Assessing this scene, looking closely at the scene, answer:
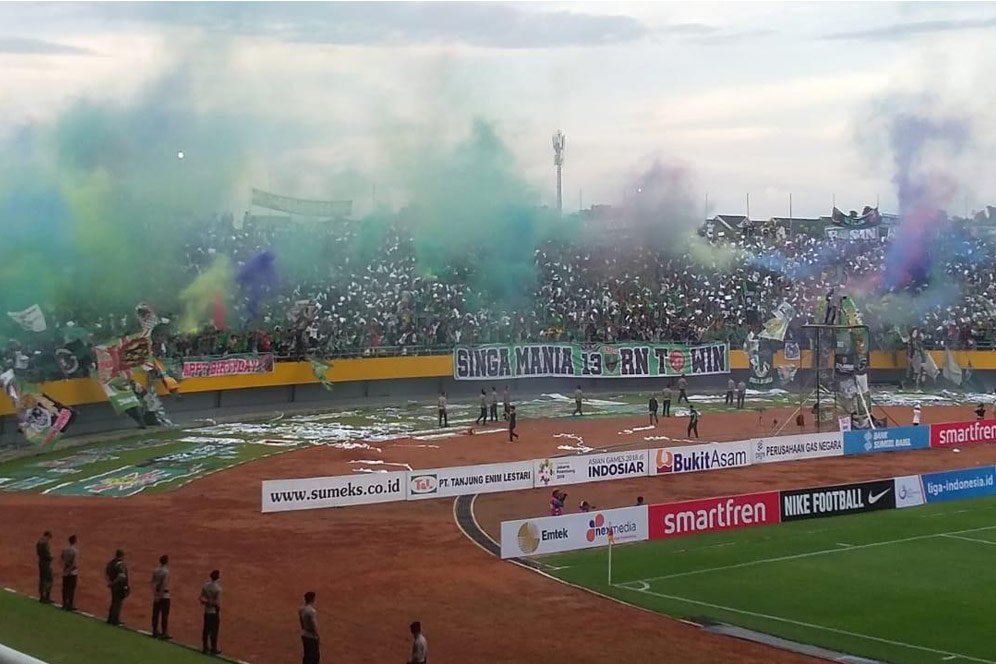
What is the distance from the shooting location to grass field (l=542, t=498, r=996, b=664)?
22.2 m

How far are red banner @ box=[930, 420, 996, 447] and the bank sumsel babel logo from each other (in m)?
25.7

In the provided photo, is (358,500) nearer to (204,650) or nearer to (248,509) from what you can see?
(248,509)

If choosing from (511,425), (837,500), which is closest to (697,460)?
(837,500)

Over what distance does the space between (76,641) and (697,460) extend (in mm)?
25211

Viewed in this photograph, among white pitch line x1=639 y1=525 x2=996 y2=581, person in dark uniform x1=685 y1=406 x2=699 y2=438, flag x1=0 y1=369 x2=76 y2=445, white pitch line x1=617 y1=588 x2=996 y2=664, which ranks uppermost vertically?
flag x1=0 y1=369 x2=76 y2=445

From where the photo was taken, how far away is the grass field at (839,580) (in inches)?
873

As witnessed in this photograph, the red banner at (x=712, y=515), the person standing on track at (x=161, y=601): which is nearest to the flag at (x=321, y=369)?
the red banner at (x=712, y=515)

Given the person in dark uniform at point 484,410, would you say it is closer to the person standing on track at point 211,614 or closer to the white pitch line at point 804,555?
the white pitch line at point 804,555

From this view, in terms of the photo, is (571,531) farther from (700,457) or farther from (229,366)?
(229,366)

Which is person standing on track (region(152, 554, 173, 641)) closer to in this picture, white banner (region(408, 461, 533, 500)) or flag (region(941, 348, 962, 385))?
white banner (region(408, 461, 533, 500))

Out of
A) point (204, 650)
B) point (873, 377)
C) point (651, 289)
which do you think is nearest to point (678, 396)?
point (651, 289)

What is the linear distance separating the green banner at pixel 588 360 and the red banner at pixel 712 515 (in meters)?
34.0

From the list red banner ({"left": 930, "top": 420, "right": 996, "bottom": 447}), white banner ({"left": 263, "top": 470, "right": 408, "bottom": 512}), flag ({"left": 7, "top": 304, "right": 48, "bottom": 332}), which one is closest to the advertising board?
red banner ({"left": 930, "top": 420, "right": 996, "bottom": 447})

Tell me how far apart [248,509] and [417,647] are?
1804cm
